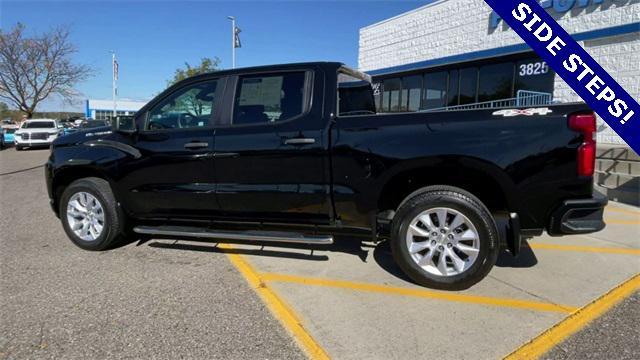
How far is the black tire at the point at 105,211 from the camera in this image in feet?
14.6

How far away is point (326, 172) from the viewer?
12.1 feet

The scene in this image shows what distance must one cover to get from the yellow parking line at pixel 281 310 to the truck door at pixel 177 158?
2.15ft

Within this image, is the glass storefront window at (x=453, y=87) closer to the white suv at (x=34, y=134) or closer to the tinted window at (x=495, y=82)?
the tinted window at (x=495, y=82)

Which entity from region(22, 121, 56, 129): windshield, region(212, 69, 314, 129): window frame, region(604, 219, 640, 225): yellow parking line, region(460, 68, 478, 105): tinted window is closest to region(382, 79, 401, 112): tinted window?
region(460, 68, 478, 105): tinted window

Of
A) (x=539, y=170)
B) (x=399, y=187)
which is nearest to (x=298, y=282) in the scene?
(x=399, y=187)

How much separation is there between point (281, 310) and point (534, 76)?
39.4ft

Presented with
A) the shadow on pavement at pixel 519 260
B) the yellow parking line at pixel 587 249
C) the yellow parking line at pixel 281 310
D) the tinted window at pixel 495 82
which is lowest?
the yellow parking line at pixel 281 310

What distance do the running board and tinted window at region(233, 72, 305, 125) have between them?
43.1 inches

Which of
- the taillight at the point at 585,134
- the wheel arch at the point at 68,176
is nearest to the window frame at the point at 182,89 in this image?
the wheel arch at the point at 68,176

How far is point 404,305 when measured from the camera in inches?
128

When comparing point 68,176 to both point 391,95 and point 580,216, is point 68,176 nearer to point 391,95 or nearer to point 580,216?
point 580,216

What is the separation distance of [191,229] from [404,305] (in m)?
2.30

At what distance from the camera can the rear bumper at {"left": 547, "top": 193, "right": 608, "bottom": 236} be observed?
10.4 ft

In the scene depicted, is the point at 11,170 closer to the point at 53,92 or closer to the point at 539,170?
the point at 539,170
